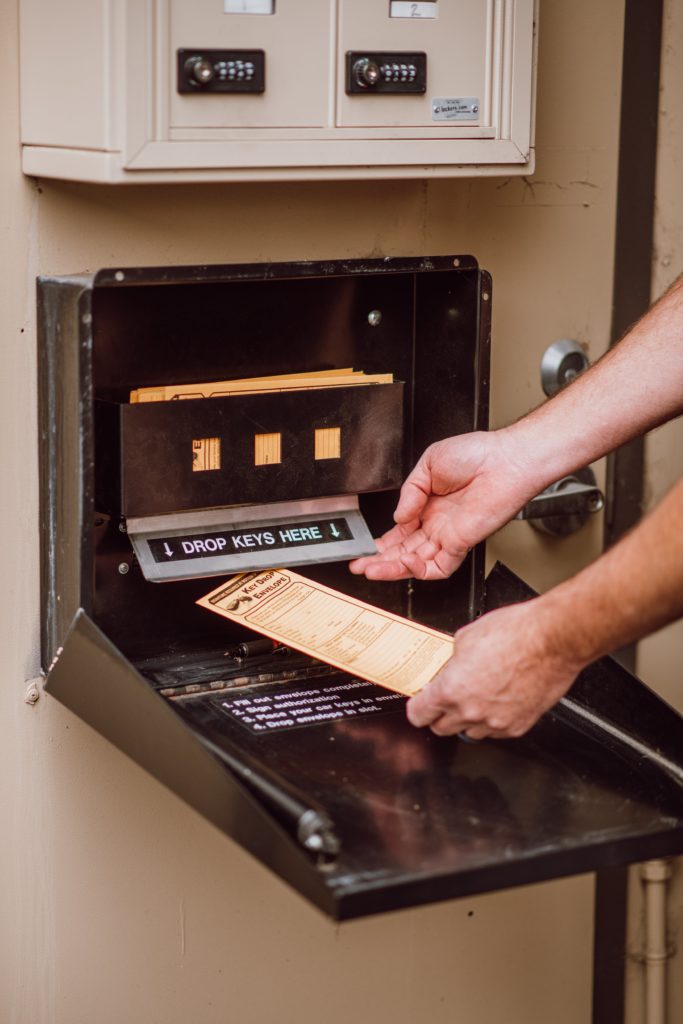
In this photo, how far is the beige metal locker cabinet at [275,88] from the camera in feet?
3.97

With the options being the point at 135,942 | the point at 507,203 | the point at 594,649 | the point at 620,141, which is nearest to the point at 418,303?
the point at 507,203

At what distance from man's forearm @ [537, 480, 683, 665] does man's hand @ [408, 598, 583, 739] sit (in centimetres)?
1

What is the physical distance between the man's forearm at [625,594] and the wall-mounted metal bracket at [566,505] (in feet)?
1.83

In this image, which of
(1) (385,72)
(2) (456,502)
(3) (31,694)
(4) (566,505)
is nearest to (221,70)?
(1) (385,72)

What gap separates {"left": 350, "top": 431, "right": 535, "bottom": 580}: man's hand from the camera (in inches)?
61.1

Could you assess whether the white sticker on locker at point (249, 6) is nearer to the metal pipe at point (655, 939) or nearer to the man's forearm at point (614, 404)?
the man's forearm at point (614, 404)

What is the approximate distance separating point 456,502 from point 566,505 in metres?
0.28

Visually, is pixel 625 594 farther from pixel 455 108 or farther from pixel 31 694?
pixel 31 694

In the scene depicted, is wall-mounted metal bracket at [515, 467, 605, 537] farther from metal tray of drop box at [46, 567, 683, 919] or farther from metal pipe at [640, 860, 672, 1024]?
metal pipe at [640, 860, 672, 1024]

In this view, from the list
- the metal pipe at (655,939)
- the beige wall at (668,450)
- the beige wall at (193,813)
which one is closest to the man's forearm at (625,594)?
the beige wall at (193,813)

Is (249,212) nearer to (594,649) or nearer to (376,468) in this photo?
(376,468)

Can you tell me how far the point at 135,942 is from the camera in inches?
62.6

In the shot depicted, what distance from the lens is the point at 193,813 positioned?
161 cm

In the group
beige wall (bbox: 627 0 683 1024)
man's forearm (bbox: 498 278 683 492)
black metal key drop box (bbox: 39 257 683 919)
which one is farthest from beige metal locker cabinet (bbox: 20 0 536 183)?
beige wall (bbox: 627 0 683 1024)
